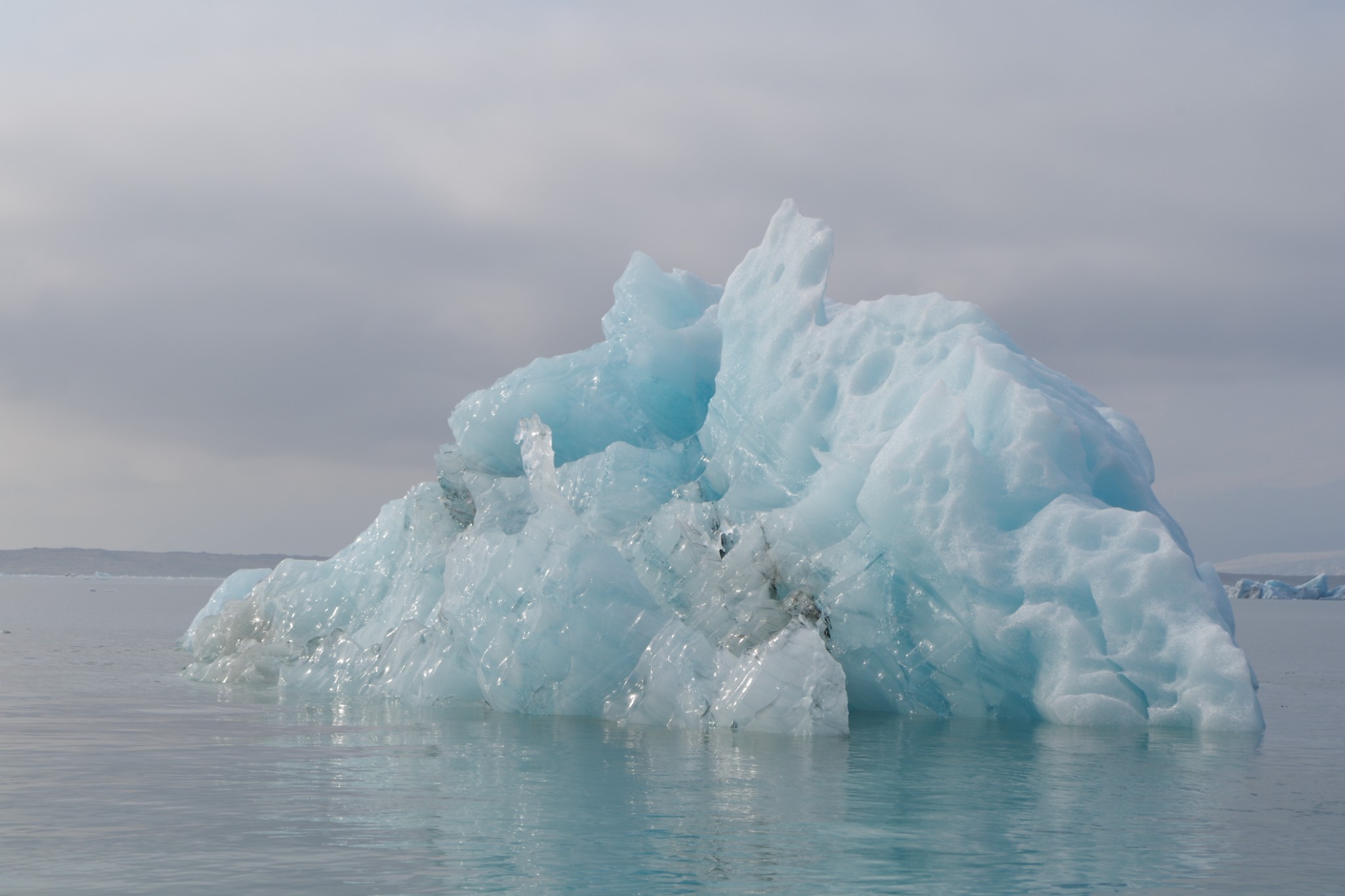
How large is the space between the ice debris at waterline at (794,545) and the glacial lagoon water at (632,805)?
2.08 ft

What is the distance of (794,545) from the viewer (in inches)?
605

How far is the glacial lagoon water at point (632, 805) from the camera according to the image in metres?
6.95

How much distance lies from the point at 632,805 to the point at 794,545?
268 inches

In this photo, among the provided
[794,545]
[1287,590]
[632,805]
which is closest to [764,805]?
[632,805]

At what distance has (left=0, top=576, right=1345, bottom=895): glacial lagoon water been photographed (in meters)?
6.95

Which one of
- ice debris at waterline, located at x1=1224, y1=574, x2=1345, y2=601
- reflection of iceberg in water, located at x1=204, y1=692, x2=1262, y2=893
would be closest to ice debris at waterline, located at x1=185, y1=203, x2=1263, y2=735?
reflection of iceberg in water, located at x1=204, y1=692, x2=1262, y2=893

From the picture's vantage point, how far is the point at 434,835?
7781mm

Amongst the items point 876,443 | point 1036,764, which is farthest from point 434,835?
point 876,443

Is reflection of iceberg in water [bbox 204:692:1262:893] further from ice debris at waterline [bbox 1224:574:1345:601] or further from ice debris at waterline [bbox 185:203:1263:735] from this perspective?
ice debris at waterline [bbox 1224:574:1345:601]

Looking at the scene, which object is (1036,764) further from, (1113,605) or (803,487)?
(803,487)

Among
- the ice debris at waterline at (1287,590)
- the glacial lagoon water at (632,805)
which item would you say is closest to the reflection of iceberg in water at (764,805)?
the glacial lagoon water at (632,805)

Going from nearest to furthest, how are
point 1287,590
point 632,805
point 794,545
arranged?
point 632,805, point 794,545, point 1287,590

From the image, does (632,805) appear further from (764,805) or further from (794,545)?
(794,545)

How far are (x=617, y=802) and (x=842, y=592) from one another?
6.34 metres
